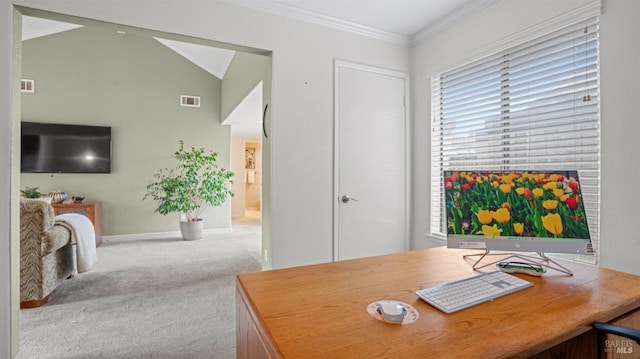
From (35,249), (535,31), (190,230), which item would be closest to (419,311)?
(535,31)

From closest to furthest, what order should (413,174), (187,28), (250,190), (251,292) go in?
(251,292) < (187,28) < (413,174) < (250,190)

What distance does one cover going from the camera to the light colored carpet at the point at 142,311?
190 centimetres

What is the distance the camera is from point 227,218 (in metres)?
6.07

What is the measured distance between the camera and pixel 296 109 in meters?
2.57

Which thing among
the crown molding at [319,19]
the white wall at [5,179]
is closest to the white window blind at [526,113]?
the crown molding at [319,19]

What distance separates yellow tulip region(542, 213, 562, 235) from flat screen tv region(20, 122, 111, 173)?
602 cm

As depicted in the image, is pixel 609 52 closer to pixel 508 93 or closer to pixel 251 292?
pixel 508 93

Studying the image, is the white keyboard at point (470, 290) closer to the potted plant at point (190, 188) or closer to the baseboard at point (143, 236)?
the potted plant at point (190, 188)

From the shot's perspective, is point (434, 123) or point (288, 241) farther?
point (434, 123)

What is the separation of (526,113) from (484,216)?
1.30 m

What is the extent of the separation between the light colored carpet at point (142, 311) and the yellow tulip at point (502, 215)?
172 cm

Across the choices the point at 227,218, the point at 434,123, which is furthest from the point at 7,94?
the point at 227,218

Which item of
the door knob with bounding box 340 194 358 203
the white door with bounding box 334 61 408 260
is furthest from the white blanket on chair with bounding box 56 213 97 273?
A: the door knob with bounding box 340 194 358 203

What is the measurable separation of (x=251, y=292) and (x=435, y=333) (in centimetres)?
59
